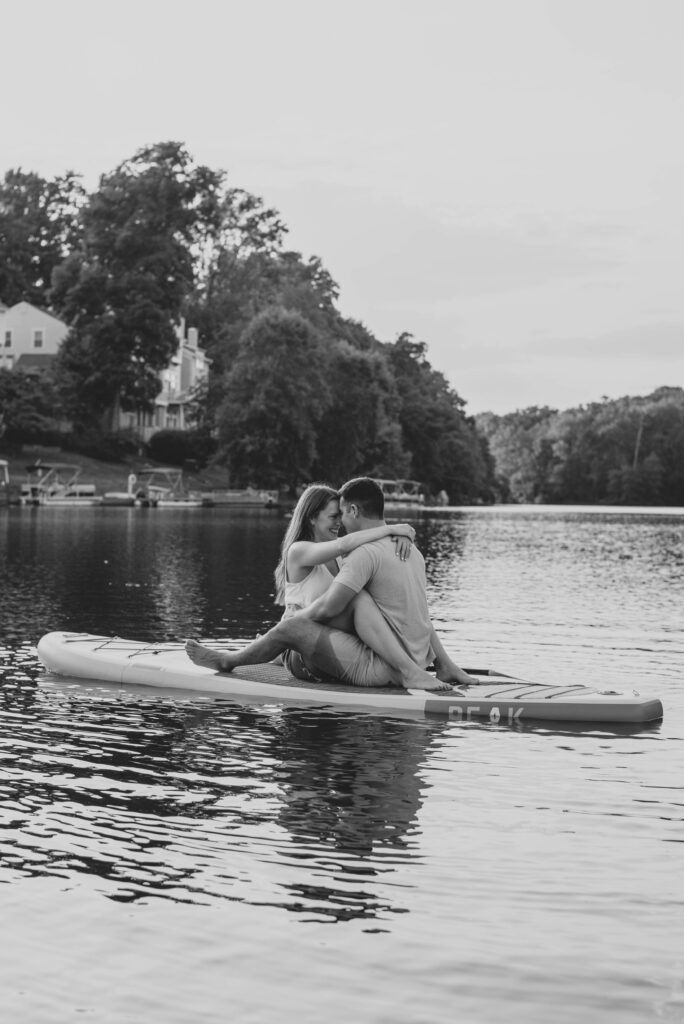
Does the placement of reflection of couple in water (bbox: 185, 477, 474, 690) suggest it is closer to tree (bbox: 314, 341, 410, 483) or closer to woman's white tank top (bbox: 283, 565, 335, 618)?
woman's white tank top (bbox: 283, 565, 335, 618)

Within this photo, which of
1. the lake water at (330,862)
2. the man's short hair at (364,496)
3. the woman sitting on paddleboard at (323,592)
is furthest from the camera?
the woman sitting on paddleboard at (323,592)

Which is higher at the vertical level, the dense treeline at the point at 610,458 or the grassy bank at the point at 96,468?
the dense treeline at the point at 610,458

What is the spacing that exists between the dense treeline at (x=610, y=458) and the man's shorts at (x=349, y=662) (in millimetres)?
145825

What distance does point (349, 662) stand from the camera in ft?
39.0

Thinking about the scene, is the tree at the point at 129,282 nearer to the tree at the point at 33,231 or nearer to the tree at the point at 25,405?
the tree at the point at 25,405

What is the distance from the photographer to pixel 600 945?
5973 mm

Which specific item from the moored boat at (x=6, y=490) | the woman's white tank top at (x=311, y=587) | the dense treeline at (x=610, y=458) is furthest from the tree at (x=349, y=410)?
the woman's white tank top at (x=311, y=587)

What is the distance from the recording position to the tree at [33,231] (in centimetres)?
11919

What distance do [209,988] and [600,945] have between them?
1691 millimetres

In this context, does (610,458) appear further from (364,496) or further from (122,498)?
(364,496)

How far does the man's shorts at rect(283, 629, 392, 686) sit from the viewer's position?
465 inches

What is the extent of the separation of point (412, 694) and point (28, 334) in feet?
310

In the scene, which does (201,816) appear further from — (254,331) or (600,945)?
(254,331)

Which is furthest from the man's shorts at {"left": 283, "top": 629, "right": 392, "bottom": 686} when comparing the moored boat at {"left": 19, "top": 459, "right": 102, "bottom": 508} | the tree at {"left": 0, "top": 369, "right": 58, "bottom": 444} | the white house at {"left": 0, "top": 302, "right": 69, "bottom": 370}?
the white house at {"left": 0, "top": 302, "right": 69, "bottom": 370}
